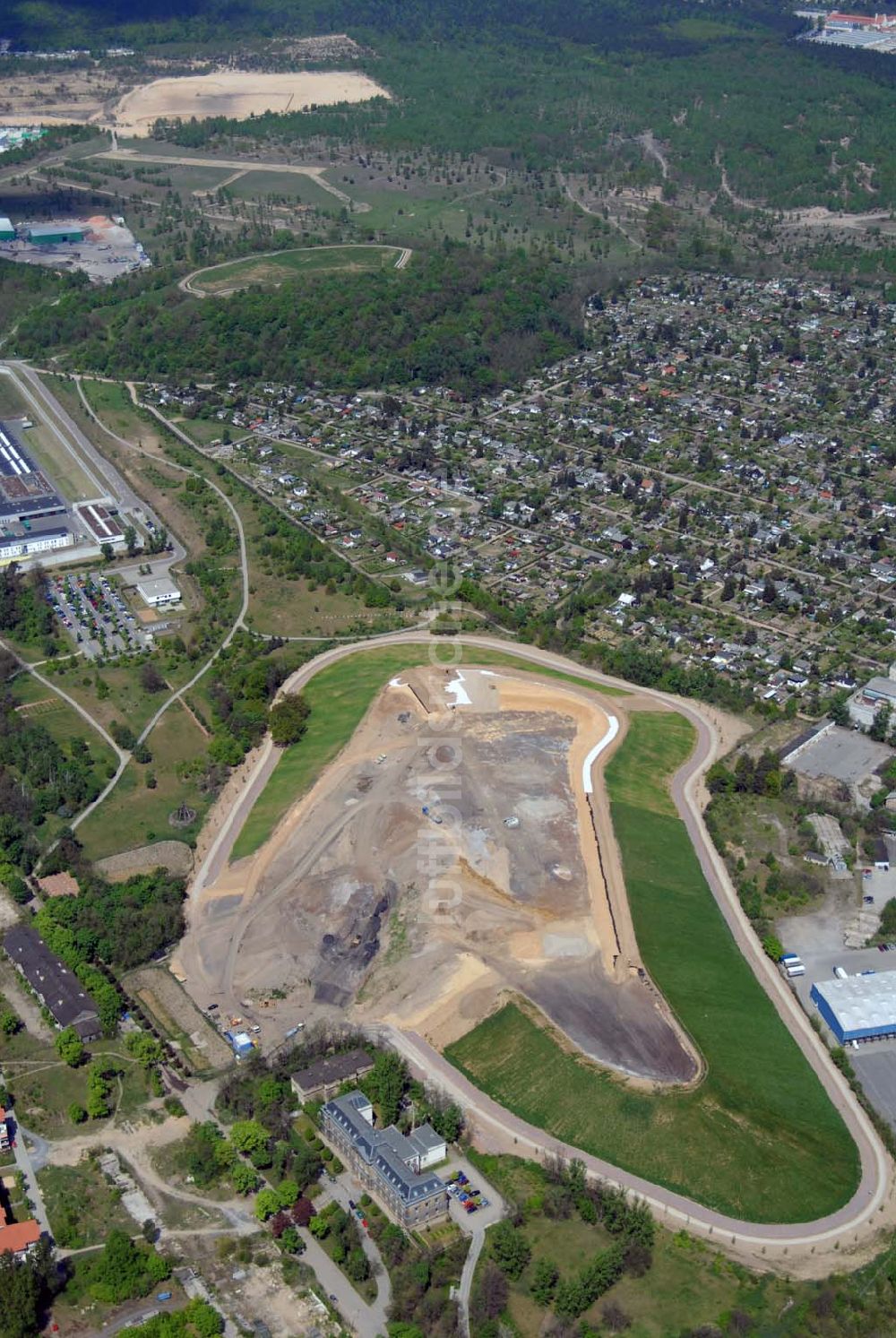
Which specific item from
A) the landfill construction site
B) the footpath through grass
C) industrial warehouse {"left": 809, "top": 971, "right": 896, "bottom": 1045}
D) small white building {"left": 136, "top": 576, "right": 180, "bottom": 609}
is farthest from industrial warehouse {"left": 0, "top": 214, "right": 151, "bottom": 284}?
industrial warehouse {"left": 809, "top": 971, "right": 896, "bottom": 1045}

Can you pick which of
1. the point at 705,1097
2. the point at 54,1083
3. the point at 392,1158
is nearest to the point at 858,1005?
the point at 705,1097

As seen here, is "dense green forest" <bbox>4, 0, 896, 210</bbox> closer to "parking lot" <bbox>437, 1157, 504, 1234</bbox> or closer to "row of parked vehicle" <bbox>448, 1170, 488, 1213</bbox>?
"parking lot" <bbox>437, 1157, 504, 1234</bbox>

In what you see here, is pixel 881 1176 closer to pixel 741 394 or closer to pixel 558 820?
pixel 558 820

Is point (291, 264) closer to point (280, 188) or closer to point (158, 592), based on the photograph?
point (280, 188)

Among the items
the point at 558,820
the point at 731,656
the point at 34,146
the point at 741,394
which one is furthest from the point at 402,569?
the point at 34,146

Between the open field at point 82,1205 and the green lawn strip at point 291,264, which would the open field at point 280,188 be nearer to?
the green lawn strip at point 291,264

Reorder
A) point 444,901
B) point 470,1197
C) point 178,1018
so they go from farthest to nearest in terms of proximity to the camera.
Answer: point 444,901, point 178,1018, point 470,1197
